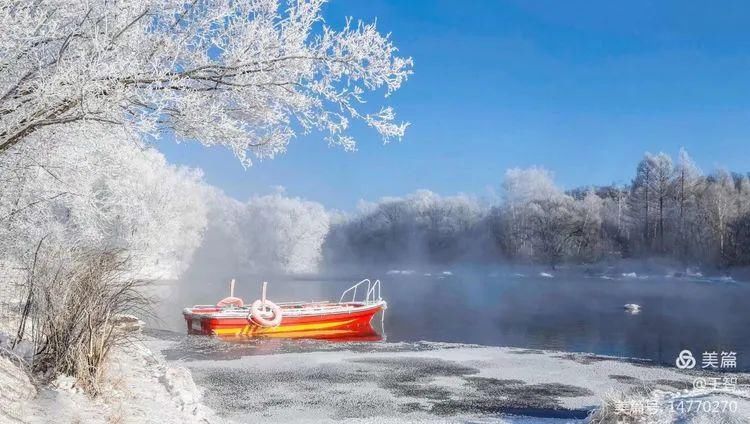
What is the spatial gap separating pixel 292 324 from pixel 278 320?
2.53 feet

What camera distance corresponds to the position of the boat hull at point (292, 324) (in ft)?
68.2

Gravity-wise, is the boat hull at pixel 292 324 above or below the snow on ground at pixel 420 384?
below

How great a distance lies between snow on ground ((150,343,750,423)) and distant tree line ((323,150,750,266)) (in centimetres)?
4517

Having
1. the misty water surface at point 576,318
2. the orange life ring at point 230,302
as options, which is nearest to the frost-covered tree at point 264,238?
the misty water surface at point 576,318

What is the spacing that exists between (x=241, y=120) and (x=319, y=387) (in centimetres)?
668

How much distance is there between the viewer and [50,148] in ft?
19.1

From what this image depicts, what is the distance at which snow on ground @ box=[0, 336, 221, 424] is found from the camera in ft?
18.1

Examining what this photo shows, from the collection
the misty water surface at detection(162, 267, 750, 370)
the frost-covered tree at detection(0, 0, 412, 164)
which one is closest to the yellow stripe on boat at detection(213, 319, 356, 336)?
the misty water surface at detection(162, 267, 750, 370)

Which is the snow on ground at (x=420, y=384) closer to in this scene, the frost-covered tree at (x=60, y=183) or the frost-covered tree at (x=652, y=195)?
the frost-covered tree at (x=60, y=183)

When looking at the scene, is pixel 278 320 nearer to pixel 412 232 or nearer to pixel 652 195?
pixel 652 195

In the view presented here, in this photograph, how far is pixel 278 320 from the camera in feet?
70.4

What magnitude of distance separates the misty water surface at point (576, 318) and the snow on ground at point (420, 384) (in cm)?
289

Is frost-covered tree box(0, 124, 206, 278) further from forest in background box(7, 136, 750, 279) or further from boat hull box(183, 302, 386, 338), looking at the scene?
forest in background box(7, 136, 750, 279)

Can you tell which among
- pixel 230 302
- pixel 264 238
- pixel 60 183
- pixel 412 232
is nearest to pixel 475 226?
pixel 412 232
